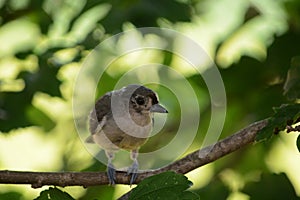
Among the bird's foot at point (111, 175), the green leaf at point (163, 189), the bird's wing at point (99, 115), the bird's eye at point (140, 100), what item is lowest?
the bird's wing at point (99, 115)

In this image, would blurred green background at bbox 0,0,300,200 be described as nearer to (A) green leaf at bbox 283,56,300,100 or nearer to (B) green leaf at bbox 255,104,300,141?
(A) green leaf at bbox 283,56,300,100

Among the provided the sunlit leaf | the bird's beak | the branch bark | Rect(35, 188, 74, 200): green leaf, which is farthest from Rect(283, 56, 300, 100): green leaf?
Rect(35, 188, 74, 200): green leaf

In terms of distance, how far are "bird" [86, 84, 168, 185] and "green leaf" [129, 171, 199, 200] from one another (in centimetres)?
61

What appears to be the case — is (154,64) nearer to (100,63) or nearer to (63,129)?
(100,63)

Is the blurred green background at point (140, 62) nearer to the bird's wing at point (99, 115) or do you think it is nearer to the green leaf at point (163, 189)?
the bird's wing at point (99, 115)

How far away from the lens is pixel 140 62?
234cm

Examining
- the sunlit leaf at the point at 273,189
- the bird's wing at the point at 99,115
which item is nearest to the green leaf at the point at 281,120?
the sunlit leaf at the point at 273,189

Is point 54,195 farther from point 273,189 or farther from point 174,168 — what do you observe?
point 273,189

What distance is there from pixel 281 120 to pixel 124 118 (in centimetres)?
79

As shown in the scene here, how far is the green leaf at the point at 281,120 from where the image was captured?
125cm

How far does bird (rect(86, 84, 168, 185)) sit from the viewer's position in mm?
1831

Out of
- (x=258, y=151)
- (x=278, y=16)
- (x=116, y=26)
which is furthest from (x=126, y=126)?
(x=278, y=16)

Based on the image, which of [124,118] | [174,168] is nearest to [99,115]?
[124,118]

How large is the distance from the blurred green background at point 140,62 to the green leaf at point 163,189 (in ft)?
2.28
